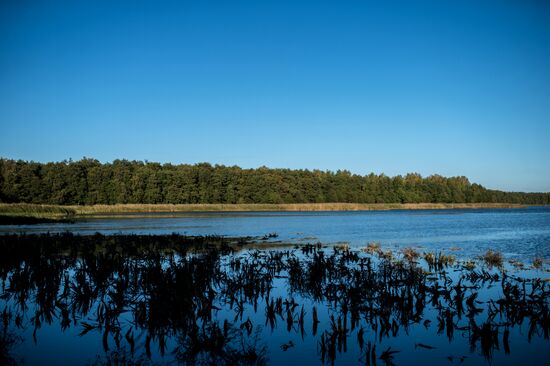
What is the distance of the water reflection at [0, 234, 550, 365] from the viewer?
898 centimetres

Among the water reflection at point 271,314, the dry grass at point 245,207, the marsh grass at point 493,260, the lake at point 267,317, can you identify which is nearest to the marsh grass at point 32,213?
the dry grass at point 245,207

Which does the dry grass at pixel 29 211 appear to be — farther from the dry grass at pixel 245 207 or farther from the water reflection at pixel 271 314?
the water reflection at pixel 271 314

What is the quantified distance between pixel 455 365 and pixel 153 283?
9.25 meters

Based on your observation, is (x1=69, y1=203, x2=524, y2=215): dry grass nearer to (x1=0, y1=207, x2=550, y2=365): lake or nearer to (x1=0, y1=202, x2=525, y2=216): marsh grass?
(x1=0, y1=202, x2=525, y2=216): marsh grass

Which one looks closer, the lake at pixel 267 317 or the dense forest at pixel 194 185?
the lake at pixel 267 317

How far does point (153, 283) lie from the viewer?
14023 mm

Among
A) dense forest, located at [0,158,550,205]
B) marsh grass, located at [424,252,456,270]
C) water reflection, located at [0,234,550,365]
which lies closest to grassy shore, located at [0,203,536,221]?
dense forest, located at [0,158,550,205]

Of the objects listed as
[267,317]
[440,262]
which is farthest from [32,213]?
[267,317]

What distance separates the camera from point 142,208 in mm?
101188

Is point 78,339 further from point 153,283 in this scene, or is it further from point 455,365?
point 455,365

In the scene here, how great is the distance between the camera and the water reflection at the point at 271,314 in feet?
29.5

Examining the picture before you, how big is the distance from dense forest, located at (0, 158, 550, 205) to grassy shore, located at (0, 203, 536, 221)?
14.3 m

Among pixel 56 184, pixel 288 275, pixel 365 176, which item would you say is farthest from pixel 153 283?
pixel 365 176

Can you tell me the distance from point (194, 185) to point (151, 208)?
100ft
